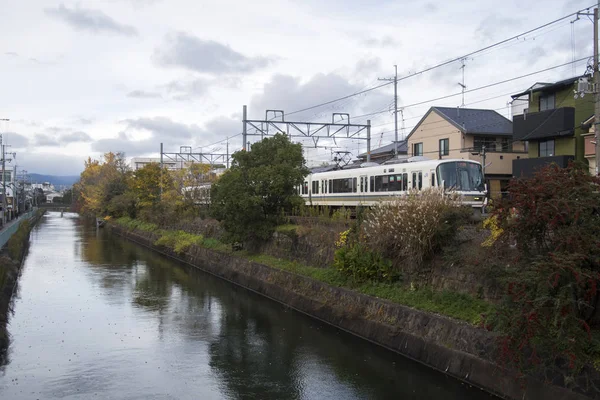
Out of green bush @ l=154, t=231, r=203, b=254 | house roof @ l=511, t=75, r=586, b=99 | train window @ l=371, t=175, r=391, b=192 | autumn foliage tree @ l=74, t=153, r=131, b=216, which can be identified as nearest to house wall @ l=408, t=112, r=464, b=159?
house roof @ l=511, t=75, r=586, b=99

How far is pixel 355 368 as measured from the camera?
12734 mm

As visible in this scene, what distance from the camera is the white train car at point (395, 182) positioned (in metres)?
20.6

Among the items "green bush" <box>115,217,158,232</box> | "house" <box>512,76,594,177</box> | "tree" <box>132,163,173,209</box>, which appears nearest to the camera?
"house" <box>512,76,594,177</box>

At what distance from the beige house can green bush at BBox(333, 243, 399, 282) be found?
62.1 feet

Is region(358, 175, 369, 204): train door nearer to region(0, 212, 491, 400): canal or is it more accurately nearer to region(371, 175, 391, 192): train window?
region(371, 175, 391, 192): train window

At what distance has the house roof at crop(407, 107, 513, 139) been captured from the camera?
34.8 m

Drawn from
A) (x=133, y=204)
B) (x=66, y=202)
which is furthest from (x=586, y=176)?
(x=66, y=202)

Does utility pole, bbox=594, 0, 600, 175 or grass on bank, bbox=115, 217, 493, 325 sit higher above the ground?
utility pole, bbox=594, 0, 600, 175

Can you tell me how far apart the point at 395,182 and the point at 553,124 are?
33.3 feet

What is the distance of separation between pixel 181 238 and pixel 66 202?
405ft

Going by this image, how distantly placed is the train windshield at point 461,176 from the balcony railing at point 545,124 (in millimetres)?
8746

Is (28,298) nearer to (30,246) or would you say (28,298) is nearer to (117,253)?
(117,253)

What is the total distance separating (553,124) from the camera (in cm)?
2742

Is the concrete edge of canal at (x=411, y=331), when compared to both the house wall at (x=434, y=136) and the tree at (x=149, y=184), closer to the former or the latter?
the house wall at (x=434, y=136)
